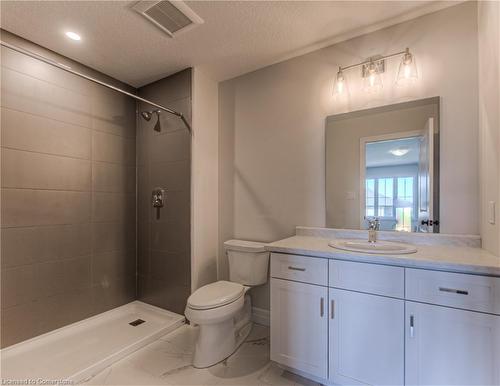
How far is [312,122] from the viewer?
208 centimetres

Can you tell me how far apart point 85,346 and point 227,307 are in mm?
1195

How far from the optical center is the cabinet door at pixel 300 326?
4.71 ft

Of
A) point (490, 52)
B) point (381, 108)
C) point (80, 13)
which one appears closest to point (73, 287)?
point (80, 13)

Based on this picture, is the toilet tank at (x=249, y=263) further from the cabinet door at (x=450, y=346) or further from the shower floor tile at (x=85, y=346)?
the cabinet door at (x=450, y=346)

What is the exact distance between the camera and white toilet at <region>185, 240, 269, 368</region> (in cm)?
168

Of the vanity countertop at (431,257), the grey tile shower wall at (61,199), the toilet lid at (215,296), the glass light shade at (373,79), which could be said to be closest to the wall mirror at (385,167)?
the glass light shade at (373,79)

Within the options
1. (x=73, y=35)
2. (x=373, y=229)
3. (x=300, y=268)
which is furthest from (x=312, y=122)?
(x=73, y=35)

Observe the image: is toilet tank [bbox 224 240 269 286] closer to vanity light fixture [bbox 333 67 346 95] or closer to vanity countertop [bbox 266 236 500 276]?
vanity countertop [bbox 266 236 500 276]

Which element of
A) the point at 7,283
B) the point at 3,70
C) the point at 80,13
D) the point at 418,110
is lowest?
the point at 7,283

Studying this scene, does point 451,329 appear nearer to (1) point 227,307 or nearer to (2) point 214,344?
(1) point 227,307

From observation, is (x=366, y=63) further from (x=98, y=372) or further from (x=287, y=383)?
(x=98, y=372)

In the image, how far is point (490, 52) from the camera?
1325 millimetres

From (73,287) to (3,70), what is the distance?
69.1 inches

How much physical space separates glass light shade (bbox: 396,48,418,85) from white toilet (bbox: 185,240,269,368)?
1.62 metres
